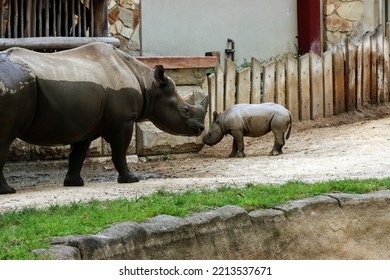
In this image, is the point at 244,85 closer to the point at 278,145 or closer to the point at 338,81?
the point at 278,145

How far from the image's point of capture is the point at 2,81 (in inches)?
352

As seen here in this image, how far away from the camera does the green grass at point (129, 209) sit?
21.1ft

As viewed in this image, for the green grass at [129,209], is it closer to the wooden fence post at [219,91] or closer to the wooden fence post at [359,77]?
the wooden fence post at [219,91]

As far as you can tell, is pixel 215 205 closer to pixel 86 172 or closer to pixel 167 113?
pixel 167 113

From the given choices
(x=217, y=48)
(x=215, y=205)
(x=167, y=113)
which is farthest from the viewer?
(x=217, y=48)

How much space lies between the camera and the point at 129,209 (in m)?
7.43

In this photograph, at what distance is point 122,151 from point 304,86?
16.4 ft

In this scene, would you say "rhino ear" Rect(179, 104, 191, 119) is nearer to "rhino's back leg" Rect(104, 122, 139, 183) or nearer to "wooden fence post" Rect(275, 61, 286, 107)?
"rhino's back leg" Rect(104, 122, 139, 183)

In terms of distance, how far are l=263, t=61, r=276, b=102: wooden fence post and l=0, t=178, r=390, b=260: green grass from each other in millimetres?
5390

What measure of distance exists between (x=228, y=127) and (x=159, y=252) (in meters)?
6.14

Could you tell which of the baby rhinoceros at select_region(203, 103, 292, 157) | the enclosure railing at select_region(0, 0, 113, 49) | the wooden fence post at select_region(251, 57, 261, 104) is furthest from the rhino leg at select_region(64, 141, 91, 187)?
the wooden fence post at select_region(251, 57, 261, 104)

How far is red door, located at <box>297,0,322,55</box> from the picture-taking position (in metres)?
17.2

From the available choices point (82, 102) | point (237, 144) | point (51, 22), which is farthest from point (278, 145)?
point (82, 102)
